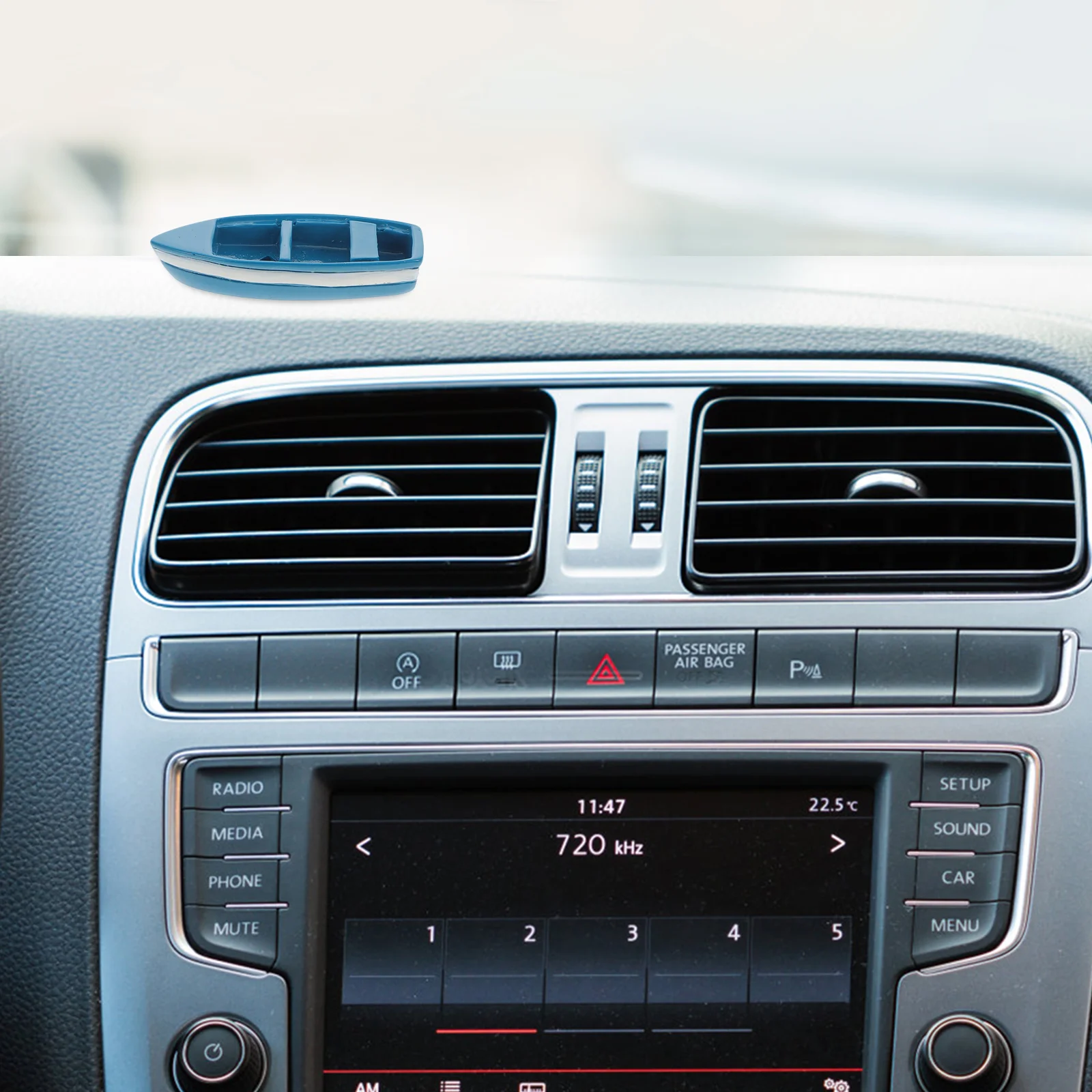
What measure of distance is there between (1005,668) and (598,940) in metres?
0.48

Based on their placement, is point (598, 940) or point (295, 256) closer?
point (598, 940)

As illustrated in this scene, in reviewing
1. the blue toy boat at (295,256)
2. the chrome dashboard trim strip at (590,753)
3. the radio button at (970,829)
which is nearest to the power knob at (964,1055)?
the chrome dashboard trim strip at (590,753)

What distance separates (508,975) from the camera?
1201mm

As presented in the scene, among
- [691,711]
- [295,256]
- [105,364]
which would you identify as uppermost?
[295,256]

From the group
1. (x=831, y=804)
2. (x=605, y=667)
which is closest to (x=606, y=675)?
(x=605, y=667)

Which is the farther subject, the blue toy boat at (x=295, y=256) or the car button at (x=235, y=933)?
the blue toy boat at (x=295, y=256)

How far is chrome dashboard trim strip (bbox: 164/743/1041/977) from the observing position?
1187 mm

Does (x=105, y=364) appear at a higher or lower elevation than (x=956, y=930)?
higher

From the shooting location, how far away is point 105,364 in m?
→ 1.29

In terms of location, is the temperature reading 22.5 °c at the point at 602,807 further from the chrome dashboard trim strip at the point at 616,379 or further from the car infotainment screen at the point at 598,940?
the chrome dashboard trim strip at the point at 616,379

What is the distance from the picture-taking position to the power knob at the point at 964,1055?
1186mm

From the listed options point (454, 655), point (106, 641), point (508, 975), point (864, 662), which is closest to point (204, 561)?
point (106, 641)

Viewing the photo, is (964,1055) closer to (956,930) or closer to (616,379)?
(956,930)

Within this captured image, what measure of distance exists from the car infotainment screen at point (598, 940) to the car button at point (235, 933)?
0.06 meters
